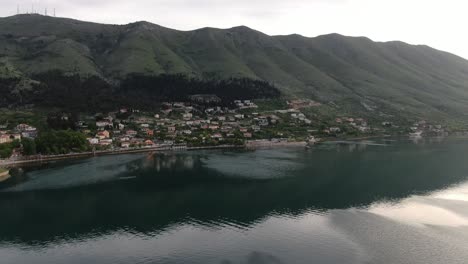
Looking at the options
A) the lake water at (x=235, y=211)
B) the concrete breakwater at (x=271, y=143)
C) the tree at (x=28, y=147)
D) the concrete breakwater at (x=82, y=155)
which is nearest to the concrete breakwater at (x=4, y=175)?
the lake water at (x=235, y=211)

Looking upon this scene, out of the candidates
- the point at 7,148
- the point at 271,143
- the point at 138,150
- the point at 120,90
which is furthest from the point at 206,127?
the point at 120,90

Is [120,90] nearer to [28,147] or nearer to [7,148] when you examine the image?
[28,147]

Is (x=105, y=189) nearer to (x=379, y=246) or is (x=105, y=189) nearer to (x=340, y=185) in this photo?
(x=340, y=185)

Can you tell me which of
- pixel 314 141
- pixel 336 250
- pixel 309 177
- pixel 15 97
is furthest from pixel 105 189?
pixel 15 97

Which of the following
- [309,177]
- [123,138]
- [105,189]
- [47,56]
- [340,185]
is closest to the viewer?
[105,189]

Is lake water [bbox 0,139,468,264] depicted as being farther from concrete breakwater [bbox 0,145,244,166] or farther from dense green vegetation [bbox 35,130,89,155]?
dense green vegetation [bbox 35,130,89,155]

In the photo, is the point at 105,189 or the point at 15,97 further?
the point at 15,97
